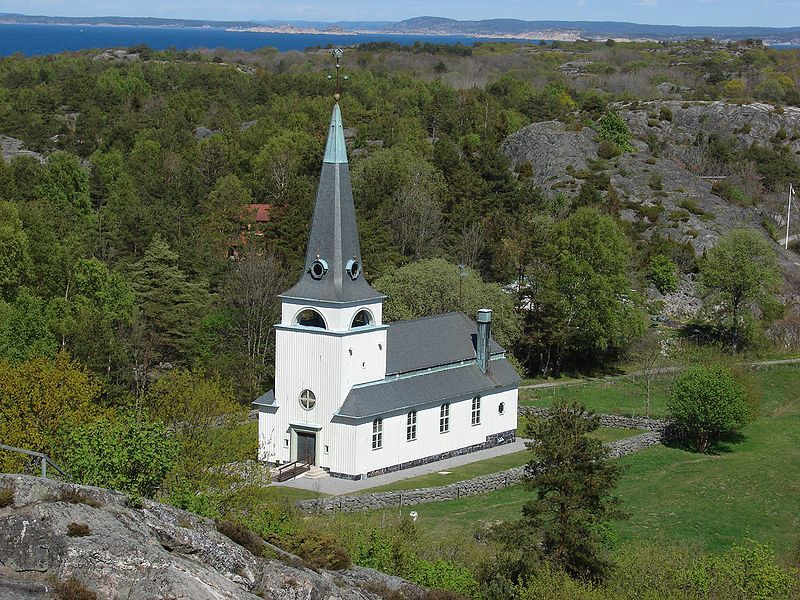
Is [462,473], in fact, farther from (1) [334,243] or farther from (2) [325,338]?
(1) [334,243]

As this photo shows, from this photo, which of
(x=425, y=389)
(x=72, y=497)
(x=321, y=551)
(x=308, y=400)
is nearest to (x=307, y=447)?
(x=308, y=400)

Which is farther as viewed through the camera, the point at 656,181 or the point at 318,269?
the point at 656,181

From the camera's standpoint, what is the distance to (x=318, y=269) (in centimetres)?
4366

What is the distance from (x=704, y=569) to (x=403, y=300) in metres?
30.8

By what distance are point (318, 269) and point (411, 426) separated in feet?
20.5

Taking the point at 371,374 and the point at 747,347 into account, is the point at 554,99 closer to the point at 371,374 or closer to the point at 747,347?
the point at 747,347

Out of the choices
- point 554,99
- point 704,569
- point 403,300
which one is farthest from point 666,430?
point 554,99

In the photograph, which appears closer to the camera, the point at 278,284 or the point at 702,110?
the point at 278,284

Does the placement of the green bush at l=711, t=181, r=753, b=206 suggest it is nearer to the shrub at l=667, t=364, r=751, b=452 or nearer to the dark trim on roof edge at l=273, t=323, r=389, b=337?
the shrub at l=667, t=364, r=751, b=452

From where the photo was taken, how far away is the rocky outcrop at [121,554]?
18672mm

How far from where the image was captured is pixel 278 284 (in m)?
56.5

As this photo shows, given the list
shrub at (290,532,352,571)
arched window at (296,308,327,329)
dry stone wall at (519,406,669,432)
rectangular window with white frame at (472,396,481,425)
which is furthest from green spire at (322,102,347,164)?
shrub at (290,532,352,571)

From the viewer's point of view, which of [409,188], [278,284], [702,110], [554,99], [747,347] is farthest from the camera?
[554,99]

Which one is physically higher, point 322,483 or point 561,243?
point 561,243
